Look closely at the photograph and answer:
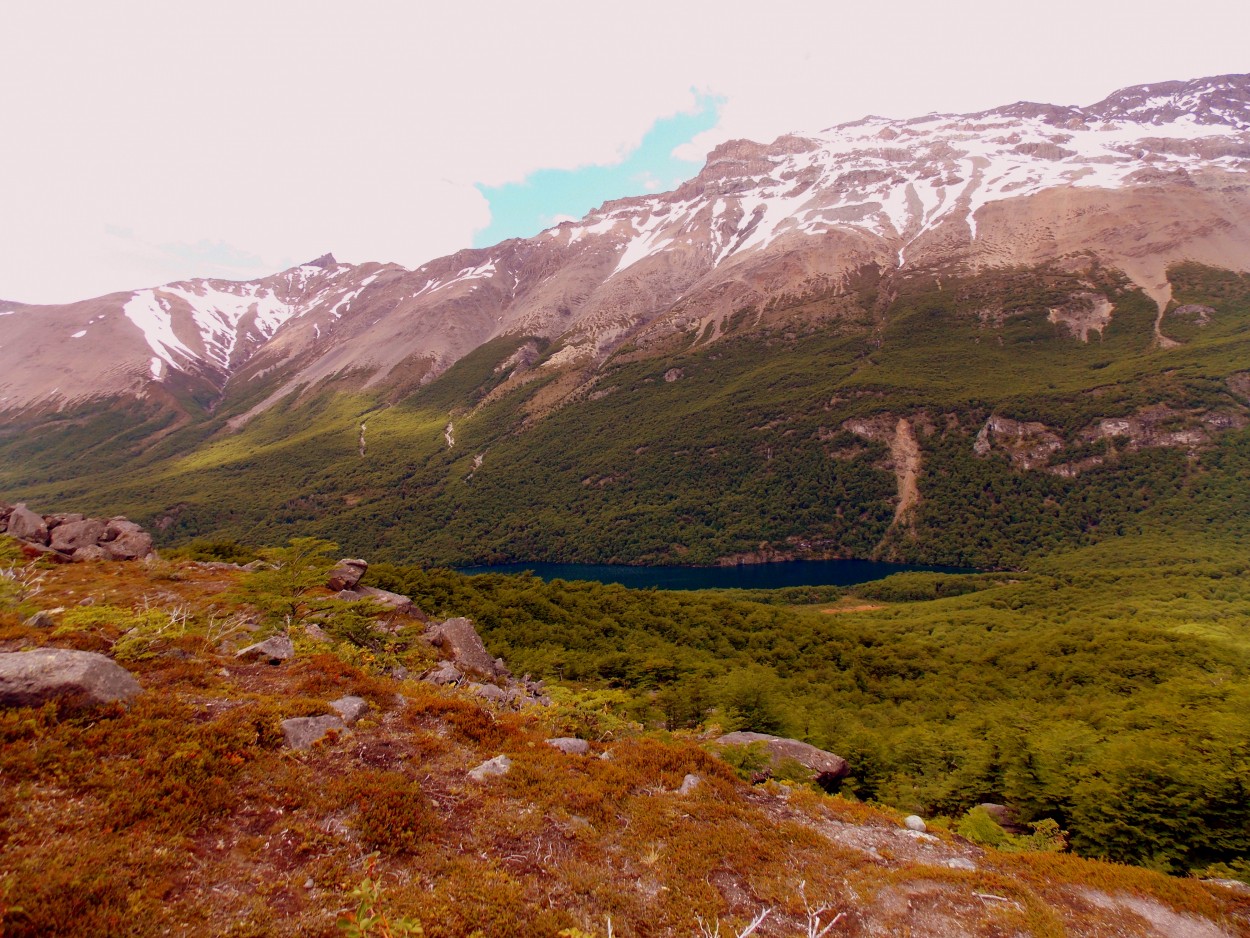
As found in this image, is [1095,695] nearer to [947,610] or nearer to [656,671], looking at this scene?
[656,671]

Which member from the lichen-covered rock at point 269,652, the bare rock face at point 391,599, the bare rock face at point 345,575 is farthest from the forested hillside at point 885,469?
the lichen-covered rock at point 269,652

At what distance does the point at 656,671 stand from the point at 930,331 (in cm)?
20963

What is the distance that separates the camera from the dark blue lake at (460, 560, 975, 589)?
128625 millimetres

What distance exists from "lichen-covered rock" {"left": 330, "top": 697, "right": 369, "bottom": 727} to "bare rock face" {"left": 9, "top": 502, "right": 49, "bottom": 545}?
32.5m

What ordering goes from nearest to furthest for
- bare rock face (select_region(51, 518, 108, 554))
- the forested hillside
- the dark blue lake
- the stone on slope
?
1. bare rock face (select_region(51, 518, 108, 554))
2. the stone on slope
3. the dark blue lake
4. the forested hillside

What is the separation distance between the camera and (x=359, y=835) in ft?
26.1

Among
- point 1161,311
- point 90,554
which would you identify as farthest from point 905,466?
point 90,554

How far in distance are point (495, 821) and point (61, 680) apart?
746 centimetres

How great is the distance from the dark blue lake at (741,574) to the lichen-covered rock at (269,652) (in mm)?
114875

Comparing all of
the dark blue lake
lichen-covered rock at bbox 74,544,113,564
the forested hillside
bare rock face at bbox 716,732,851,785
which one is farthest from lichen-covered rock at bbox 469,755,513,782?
the forested hillside

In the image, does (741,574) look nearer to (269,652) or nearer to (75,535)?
(75,535)

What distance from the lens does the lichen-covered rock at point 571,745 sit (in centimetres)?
1248

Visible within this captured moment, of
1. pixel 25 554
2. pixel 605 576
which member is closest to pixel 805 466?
pixel 605 576

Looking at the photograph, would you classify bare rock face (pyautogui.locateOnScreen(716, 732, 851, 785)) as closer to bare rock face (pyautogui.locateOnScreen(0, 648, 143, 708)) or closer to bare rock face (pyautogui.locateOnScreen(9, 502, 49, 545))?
bare rock face (pyautogui.locateOnScreen(0, 648, 143, 708))
